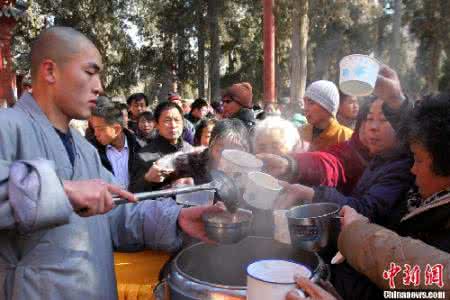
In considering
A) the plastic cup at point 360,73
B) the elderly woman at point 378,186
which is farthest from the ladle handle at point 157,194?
the plastic cup at point 360,73

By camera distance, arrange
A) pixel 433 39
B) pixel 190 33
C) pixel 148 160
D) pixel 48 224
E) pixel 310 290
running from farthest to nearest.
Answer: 1. pixel 433 39
2. pixel 190 33
3. pixel 148 160
4. pixel 310 290
5. pixel 48 224

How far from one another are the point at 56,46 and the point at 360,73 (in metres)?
1.61

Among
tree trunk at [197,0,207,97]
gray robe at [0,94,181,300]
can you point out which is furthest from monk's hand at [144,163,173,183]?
tree trunk at [197,0,207,97]

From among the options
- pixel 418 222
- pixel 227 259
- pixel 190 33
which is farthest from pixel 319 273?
pixel 190 33

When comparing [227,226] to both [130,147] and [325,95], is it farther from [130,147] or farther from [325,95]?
[130,147]

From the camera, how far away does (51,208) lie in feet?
3.62

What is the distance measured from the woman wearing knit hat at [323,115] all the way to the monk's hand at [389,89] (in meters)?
0.81

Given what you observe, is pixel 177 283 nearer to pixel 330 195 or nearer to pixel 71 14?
pixel 330 195

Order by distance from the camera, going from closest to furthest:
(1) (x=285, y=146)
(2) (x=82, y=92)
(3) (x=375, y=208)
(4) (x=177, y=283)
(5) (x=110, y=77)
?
1. (4) (x=177, y=283)
2. (2) (x=82, y=92)
3. (3) (x=375, y=208)
4. (1) (x=285, y=146)
5. (5) (x=110, y=77)

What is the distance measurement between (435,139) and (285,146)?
1070mm

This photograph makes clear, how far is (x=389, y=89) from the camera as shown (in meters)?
2.27

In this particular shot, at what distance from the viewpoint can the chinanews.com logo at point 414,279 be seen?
1.28 metres

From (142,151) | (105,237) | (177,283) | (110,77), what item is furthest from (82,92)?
(110,77)

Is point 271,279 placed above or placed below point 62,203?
below
